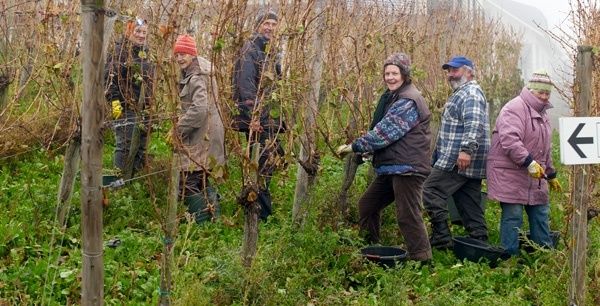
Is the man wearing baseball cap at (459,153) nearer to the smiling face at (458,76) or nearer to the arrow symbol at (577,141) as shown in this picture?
the smiling face at (458,76)

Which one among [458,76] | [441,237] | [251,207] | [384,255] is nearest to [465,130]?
[458,76]

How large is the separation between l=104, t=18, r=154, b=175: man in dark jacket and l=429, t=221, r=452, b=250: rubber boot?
2.69 m

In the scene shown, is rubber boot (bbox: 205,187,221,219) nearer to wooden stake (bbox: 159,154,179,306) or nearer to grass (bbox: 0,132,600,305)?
grass (bbox: 0,132,600,305)

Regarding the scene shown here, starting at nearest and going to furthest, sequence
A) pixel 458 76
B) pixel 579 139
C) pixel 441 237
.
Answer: pixel 579 139 < pixel 441 237 < pixel 458 76

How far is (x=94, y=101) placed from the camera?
3053 mm

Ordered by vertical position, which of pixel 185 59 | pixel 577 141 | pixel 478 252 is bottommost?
pixel 478 252

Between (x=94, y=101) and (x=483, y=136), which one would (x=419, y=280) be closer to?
(x=483, y=136)

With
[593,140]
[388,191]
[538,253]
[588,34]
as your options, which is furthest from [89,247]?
[588,34]

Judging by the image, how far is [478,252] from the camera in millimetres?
6801

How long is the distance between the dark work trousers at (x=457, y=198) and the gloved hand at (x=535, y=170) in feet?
2.32

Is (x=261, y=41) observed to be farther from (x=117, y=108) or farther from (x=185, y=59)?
(x=117, y=108)

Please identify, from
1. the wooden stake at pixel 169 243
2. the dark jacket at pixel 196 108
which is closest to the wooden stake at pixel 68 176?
the dark jacket at pixel 196 108

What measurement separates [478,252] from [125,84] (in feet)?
11.3

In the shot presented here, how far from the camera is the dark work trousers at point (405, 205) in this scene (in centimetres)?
620
